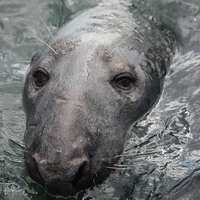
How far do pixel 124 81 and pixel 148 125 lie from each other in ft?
2.10

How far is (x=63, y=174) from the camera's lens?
513 centimetres

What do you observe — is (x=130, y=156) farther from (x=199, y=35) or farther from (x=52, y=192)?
(x=199, y=35)

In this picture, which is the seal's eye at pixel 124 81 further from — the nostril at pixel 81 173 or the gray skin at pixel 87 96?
the nostril at pixel 81 173

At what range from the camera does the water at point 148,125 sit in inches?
228

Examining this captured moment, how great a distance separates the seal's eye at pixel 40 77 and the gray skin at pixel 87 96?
10mm

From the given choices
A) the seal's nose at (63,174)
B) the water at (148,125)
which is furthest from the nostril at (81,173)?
the water at (148,125)

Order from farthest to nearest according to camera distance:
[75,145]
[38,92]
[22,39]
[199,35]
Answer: [22,39], [199,35], [38,92], [75,145]

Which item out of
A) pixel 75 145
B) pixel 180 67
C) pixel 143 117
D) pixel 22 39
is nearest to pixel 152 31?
pixel 180 67

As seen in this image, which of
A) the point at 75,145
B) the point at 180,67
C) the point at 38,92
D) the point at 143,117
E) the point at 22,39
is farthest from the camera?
the point at 22,39

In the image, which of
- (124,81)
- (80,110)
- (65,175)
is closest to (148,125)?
(124,81)

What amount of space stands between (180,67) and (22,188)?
9.04 ft

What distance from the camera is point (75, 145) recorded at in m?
5.25

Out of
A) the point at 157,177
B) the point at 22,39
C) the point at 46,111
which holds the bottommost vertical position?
the point at 22,39

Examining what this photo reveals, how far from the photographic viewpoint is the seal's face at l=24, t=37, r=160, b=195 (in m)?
5.23
